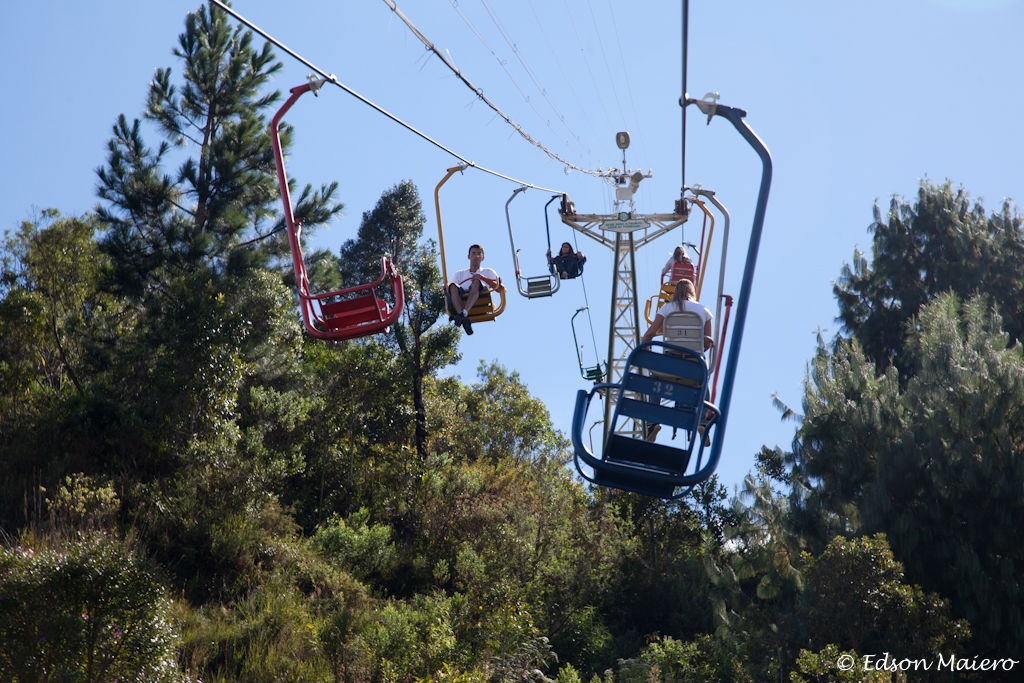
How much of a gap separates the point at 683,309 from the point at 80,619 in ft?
27.6

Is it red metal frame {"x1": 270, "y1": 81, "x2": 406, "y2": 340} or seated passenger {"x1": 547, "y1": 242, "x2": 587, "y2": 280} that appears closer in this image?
red metal frame {"x1": 270, "y1": 81, "x2": 406, "y2": 340}

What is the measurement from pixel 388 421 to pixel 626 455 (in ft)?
61.6

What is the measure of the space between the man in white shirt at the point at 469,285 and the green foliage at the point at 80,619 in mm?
5467

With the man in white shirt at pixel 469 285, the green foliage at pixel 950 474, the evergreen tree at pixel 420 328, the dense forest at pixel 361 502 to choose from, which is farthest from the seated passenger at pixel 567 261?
the evergreen tree at pixel 420 328

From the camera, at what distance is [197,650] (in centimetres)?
1609

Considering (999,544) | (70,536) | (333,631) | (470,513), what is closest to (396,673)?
(333,631)

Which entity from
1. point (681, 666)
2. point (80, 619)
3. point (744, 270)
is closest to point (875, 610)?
point (681, 666)

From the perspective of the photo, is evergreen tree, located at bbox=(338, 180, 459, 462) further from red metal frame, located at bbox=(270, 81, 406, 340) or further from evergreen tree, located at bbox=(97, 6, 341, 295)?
red metal frame, located at bbox=(270, 81, 406, 340)

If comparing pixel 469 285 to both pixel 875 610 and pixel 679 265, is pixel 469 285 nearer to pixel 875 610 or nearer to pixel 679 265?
pixel 679 265

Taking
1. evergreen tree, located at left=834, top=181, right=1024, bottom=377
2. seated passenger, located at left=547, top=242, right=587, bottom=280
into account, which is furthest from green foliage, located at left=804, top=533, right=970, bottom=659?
evergreen tree, located at left=834, top=181, right=1024, bottom=377

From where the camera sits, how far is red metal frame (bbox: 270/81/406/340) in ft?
27.6

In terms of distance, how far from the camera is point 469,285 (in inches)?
469

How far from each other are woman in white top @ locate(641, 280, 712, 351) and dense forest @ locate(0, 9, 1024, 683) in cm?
685

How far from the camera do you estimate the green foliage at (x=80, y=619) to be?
41.9 ft
